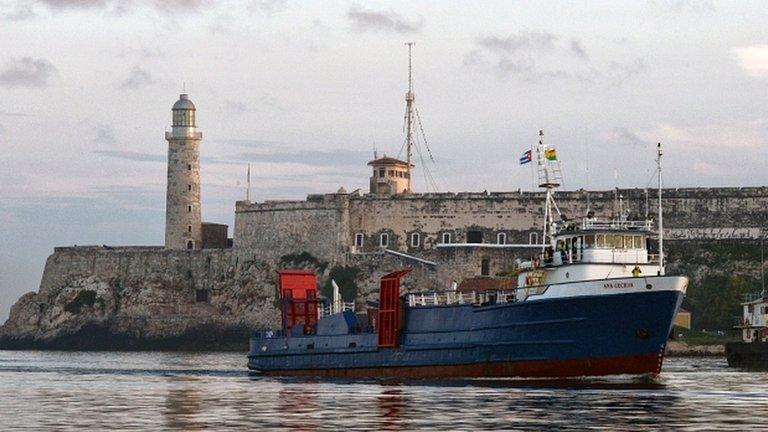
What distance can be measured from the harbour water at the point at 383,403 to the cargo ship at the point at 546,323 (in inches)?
34.8

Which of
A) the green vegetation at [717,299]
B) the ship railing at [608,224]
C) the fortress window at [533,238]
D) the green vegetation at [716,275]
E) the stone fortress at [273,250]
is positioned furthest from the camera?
the fortress window at [533,238]

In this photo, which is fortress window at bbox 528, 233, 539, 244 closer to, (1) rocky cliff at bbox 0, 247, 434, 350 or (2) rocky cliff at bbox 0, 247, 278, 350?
(1) rocky cliff at bbox 0, 247, 434, 350

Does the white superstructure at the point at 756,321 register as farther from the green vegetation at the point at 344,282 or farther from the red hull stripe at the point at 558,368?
the green vegetation at the point at 344,282

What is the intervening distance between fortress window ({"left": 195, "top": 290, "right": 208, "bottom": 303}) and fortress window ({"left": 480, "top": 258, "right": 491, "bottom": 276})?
21217 mm

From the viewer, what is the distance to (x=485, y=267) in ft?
302

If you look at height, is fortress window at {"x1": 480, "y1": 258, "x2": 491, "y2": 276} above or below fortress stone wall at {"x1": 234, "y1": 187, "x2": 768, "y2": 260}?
below

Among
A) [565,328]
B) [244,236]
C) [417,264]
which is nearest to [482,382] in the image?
[565,328]

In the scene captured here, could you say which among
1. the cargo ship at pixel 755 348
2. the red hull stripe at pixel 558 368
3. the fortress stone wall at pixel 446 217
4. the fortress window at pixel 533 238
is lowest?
the red hull stripe at pixel 558 368

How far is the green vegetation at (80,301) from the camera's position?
4173 inches

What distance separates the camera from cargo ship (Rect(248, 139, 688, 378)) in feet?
145

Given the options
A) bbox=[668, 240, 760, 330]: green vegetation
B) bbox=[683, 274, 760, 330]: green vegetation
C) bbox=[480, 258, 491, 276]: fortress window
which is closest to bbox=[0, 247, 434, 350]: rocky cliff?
bbox=[480, 258, 491, 276]: fortress window

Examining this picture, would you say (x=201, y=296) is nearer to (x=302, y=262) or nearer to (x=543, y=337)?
(x=302, y=262)

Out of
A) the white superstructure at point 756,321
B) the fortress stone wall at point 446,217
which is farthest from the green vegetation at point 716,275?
the white superstructure at point 756,321

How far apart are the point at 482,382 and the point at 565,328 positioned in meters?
3.04
